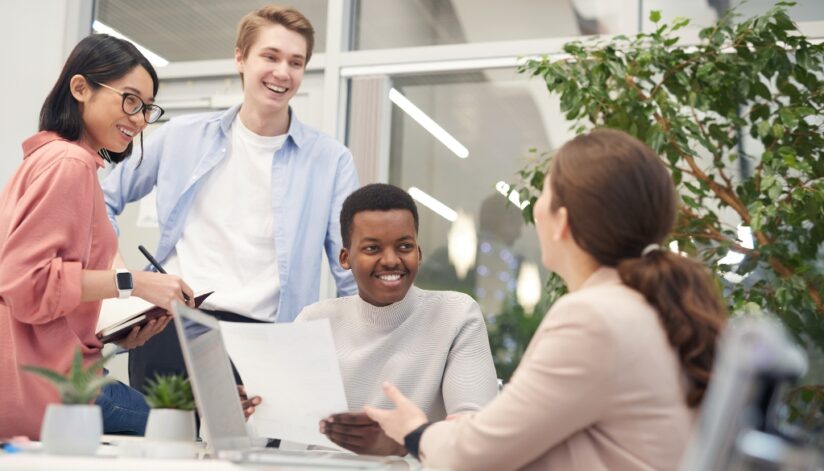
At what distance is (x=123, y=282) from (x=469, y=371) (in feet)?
2.49

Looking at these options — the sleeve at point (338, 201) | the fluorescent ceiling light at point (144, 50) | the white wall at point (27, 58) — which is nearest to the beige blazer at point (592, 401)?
the sleeve at point (338, 201)

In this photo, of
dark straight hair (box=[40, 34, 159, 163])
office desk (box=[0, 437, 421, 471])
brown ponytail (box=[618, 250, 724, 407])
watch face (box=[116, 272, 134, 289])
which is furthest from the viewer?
dark straight hair (box=[40, 34, 159, 163])

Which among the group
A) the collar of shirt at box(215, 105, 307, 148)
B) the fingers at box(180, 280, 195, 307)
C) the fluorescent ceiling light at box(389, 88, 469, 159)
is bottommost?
the fingers at box(180, 280, 195, 307)

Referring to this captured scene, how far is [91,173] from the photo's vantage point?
6.49 feet

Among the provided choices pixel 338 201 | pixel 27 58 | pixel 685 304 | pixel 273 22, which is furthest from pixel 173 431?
pixel 27 58

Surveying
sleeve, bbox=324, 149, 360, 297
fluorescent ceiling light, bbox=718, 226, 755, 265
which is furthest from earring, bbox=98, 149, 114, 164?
fluorescent ceiling light, bbox=718, 226, 755, 265

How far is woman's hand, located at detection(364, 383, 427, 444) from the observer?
1496 mm

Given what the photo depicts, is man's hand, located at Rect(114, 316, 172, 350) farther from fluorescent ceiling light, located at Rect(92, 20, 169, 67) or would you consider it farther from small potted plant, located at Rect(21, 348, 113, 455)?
fluorescent ceiling light, located at Rect(92, 20, 169, 67)

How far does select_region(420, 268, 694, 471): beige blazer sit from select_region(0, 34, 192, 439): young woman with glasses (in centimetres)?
92

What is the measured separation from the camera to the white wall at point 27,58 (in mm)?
5238

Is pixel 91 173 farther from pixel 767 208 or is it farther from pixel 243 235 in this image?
pixel 767 208

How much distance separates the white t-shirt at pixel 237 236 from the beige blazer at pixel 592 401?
1.58 meters

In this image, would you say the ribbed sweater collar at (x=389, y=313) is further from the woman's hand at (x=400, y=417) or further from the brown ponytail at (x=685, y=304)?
the brown ponytail at (x=685, y=304)

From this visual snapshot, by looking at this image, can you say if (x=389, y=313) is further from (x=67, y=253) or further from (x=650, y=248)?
(x=650, y=248)
